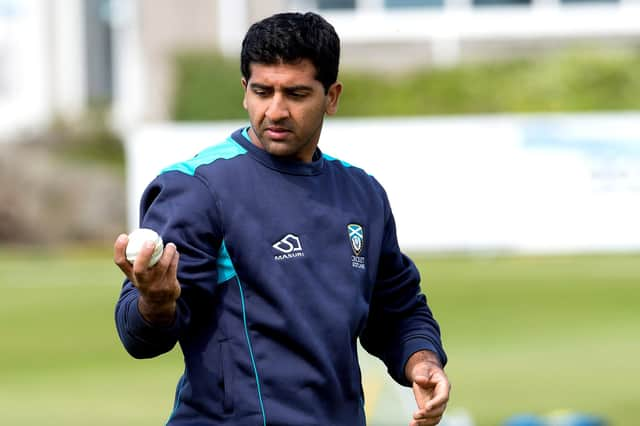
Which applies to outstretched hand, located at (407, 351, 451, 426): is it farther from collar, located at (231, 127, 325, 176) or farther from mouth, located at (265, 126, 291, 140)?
mouth, located at (265, 126, 291, 140)

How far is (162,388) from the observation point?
12.6 metres

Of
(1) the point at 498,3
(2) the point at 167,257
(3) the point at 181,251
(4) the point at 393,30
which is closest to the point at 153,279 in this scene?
(2) the point at 167,257

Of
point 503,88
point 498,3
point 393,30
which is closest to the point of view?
point 503,88

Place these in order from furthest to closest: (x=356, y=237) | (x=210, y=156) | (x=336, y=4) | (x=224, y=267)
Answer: (x=336, y=4), (x=356, y=237), (x=210, y=156), (x=224, y=267)

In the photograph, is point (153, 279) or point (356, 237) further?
point (356, 237)

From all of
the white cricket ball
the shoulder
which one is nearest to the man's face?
the shoulder

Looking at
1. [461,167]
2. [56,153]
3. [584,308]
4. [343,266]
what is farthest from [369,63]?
[343,266]

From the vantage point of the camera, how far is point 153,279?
11.9 ft

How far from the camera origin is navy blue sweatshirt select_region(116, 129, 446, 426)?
3.92 meters

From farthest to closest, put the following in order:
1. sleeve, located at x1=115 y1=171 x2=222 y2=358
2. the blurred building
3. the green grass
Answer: the blurred building < the green grass < sleeve, located at x1=115 y1=171 x2=222 y2=358

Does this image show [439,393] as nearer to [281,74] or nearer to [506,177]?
[281,74]

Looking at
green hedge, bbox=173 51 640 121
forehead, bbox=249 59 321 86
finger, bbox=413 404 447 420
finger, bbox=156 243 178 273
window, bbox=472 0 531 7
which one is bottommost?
green hedge, bbox=173 51 640 121

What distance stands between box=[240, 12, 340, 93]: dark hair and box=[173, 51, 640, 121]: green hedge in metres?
25.5

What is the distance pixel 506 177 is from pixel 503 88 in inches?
292
